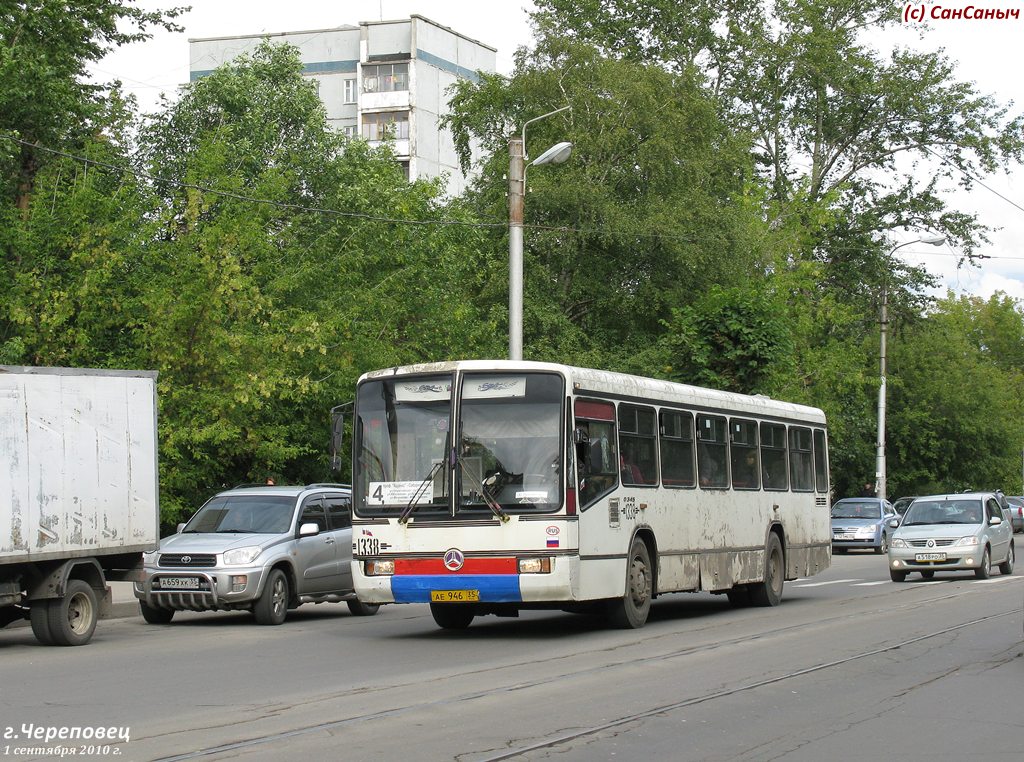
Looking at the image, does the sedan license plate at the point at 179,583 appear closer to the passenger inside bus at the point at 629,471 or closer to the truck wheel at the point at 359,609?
the truck wheel at the point at 359,609

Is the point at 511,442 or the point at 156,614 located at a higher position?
the point at 511,442

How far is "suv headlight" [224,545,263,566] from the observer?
17.7m

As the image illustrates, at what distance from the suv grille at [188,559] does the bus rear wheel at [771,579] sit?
8.53 meters

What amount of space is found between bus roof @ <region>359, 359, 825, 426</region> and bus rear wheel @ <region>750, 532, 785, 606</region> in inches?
80.6

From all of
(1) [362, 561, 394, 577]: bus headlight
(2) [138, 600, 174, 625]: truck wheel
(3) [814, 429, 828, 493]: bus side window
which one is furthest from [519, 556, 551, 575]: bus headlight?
(3) [814, 429, 828, 493]: bus side window

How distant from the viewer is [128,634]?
17.1 metres

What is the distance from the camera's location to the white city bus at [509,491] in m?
15.2

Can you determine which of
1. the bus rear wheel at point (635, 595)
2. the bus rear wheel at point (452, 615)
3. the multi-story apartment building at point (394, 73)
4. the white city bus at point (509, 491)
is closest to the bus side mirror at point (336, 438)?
the white city bus at point (509, 491)

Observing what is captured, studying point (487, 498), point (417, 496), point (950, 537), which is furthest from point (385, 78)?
point (487, 498)

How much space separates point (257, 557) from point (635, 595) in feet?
15.5

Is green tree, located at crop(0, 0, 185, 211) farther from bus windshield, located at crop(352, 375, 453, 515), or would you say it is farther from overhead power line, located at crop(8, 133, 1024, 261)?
bus windshield, located at crop(352, 375, 453, 515)

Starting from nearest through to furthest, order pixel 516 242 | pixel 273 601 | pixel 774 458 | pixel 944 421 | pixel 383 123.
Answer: pixel 273 601 → pixel 774 458 → pixel 516 242 → pixel 944 421 → pixel 383 123

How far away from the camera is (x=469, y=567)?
1518cm

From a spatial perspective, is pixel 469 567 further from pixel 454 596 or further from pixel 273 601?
pixel 273 601
